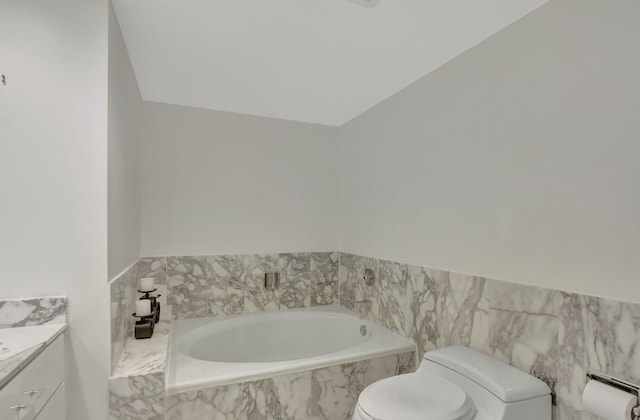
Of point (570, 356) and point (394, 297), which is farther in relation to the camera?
point (394, 297)

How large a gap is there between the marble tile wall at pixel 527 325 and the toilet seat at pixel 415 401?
327mm

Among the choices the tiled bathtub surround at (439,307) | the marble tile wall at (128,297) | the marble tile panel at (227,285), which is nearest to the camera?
the tiled bathtub surround at (439,307)

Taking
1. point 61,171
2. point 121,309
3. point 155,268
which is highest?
point 61,171

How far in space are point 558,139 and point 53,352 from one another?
2.09m

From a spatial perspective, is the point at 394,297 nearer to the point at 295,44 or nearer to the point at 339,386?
the point at 339,386

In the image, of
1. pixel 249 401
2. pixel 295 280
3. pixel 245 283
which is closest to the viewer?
pixel 249 401

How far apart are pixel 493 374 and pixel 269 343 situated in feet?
5.67

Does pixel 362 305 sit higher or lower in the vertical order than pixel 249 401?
higher

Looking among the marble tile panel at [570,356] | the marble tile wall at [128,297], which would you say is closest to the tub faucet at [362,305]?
the marble tile panel at [570,356]

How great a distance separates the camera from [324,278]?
9.73 feet

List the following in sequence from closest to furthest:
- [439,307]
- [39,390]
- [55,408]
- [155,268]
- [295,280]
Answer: [39,390] → [55,408] → [439,307] → [155,268] → [295,280]

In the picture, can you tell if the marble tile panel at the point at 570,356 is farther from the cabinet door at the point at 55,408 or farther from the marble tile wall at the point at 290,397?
the cabinet door at the point at 55,408

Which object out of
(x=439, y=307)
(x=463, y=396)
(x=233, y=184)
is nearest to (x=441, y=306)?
(x=439, y=307)

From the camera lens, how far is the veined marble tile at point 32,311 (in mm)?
1241
